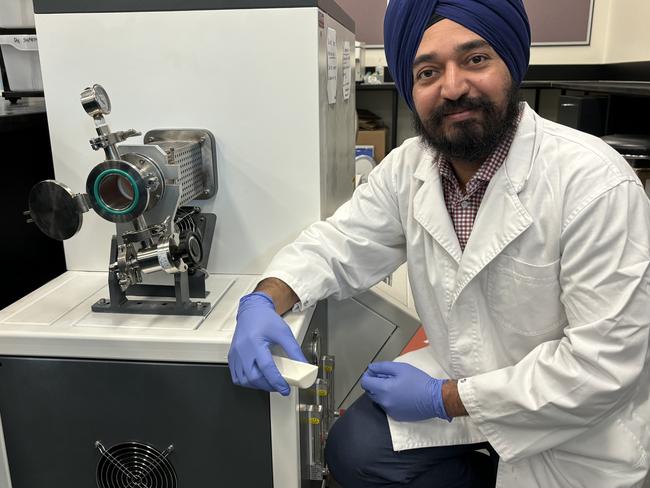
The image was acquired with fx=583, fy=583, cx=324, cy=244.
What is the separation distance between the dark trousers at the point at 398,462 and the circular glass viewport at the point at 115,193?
0.68m

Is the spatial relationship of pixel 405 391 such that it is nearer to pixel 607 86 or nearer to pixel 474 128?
pixel 474 128

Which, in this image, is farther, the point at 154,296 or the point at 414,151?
the point at 414,151

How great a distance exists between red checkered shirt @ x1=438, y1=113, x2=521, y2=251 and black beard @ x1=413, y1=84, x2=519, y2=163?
17mm

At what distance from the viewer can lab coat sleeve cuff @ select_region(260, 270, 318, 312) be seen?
108 centimetres

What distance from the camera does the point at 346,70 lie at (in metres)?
1.59

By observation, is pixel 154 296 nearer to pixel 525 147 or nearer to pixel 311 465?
pixel 311 465

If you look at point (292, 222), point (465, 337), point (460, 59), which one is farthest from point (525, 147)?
point (292, 222)

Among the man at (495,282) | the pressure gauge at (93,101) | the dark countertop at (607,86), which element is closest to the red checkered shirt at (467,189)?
the man at (495,282)

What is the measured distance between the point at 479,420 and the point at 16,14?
56.1 inches

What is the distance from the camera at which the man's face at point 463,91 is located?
3.30 feet

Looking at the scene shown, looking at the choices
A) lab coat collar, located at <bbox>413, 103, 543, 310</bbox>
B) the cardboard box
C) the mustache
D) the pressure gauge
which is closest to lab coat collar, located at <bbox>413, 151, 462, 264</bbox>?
lab coat collar, located at <bbox>413, 103, 543, 310</bbox>

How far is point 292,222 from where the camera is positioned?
1216 millimetres

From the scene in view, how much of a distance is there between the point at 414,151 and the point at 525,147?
262mm

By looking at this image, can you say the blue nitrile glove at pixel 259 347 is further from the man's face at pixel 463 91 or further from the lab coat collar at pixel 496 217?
the man's face at pixel 463 91
